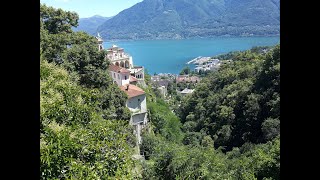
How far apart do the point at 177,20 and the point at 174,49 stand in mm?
28587

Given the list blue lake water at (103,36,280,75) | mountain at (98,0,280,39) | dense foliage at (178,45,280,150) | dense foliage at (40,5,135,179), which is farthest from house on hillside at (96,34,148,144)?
mountain at (98,0,280,39)

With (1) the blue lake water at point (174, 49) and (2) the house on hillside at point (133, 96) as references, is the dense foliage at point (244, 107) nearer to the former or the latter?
(2) the house on hillside at point (133, 96)

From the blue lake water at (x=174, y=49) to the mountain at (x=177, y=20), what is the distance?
7.87 feet

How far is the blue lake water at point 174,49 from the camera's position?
91.9 m

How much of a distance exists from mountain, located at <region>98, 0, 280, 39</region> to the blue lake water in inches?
94.4

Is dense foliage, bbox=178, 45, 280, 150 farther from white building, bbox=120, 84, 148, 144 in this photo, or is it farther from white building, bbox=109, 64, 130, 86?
white building, bbox=109, 64, 130, 86

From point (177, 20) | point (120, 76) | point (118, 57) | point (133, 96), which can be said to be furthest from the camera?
point (177, 20)

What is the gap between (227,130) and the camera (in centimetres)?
2183

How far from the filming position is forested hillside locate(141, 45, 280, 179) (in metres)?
8.84

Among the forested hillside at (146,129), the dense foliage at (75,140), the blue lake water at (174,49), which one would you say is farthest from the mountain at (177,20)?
the dense foliage at (75,140)

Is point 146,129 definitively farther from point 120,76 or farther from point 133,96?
point 120,76

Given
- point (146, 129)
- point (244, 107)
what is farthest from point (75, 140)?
point (244, 107)
